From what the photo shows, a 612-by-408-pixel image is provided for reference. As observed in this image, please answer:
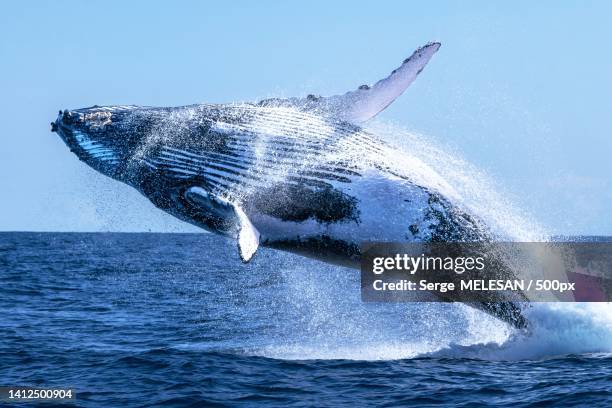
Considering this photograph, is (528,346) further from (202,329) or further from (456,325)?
(202,329)

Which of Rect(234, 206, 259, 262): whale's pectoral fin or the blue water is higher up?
Rect(234, 206, 259, 262): whale's pectoral fin

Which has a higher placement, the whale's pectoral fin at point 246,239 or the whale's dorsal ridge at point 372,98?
the whale's dorsal ridge at point 372,98

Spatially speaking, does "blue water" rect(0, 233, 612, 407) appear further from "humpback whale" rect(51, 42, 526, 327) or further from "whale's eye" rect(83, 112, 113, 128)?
"whale's eye" rect(83, 112, 113, 128)

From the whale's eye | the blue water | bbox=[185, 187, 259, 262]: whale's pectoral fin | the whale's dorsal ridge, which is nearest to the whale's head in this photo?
the whale's eye

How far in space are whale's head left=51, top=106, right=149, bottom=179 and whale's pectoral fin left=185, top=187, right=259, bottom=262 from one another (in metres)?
1.45

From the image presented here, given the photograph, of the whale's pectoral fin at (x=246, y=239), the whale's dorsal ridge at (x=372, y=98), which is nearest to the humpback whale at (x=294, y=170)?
the whale's dorsal ridge at (x=372, y=98)

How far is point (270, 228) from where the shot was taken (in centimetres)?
963

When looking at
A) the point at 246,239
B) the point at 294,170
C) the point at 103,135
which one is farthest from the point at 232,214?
the point at 103,135

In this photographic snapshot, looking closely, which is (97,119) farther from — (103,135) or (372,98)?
(372,98)

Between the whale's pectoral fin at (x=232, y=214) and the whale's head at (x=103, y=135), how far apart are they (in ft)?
4.76

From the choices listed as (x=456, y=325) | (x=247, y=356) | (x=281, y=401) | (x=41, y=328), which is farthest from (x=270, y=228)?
(x=41, y=328)

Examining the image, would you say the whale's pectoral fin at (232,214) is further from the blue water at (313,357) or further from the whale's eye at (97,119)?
the blue water at (313,357)

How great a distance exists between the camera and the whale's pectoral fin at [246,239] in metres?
8.10

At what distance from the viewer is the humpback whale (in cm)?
944
